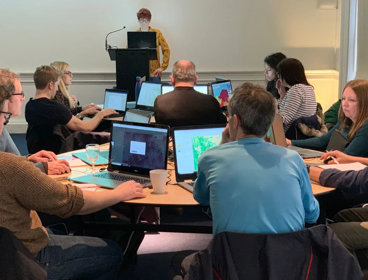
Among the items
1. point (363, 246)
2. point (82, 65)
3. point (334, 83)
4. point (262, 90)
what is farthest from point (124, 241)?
point (334, 83)

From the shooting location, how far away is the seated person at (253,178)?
5.83 ft

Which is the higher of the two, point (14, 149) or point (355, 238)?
point (14, 149)

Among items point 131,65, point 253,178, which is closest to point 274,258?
point 253,178

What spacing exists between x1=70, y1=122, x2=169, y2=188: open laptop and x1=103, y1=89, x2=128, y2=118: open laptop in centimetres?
225

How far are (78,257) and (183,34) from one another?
252 inches

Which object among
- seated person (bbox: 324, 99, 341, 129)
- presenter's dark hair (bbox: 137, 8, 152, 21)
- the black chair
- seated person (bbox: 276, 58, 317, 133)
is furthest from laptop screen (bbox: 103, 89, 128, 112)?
the black chair

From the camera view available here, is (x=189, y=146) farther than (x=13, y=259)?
Yes

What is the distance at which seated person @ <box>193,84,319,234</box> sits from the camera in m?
1.78

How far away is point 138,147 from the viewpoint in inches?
114

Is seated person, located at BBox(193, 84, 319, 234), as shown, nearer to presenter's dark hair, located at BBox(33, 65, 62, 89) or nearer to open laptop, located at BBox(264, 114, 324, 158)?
open laptop, located at BBox(264, 114, 324, 158)

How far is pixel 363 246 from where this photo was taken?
8.16 feet

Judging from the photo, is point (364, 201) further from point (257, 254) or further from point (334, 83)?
point (334, 83)

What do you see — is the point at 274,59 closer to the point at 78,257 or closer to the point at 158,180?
the point at 158,180

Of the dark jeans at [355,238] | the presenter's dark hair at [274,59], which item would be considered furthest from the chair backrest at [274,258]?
the presenter's dark hair at [274,59]
